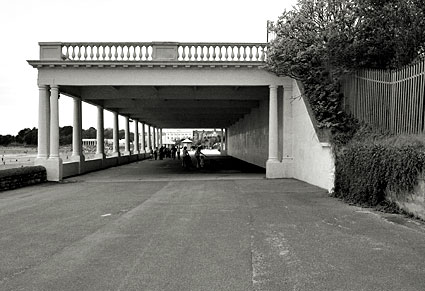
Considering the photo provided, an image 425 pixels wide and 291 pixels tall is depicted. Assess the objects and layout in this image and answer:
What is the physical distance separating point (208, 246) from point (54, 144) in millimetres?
14914

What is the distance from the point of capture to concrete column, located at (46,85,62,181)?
18484 mm

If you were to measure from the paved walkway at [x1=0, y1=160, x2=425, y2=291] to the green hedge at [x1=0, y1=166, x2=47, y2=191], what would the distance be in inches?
175

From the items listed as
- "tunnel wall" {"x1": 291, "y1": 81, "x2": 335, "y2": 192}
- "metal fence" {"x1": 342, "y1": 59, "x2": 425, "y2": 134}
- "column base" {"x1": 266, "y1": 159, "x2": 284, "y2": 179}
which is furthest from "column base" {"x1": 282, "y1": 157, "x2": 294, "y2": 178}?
"metal fence" {"x1": 342, "y1": 59, "x2": 425, "y2": 134}

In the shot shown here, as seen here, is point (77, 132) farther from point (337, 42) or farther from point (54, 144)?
point (337, 42)

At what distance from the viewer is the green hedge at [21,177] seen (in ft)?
49.1

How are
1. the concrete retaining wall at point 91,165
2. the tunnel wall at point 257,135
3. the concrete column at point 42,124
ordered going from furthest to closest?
1. the tunnel wall at point 257,135
2. the concrete retaining wall at point 91,165
3. the concrete column at point 42,124

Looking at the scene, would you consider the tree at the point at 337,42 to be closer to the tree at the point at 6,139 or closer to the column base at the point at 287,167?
the column base at the point at 287,167

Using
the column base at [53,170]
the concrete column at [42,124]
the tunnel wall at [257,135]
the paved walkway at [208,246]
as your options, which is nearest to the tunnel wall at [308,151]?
the paved walkway at [208,246]

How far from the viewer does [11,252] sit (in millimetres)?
5992

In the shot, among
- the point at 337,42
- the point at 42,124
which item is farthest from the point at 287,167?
the point at 42,124

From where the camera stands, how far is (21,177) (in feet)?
53.0

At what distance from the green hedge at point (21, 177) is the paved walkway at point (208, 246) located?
175 inches

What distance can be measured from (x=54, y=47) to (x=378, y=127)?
14256mm

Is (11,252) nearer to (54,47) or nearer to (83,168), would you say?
(54,47)
